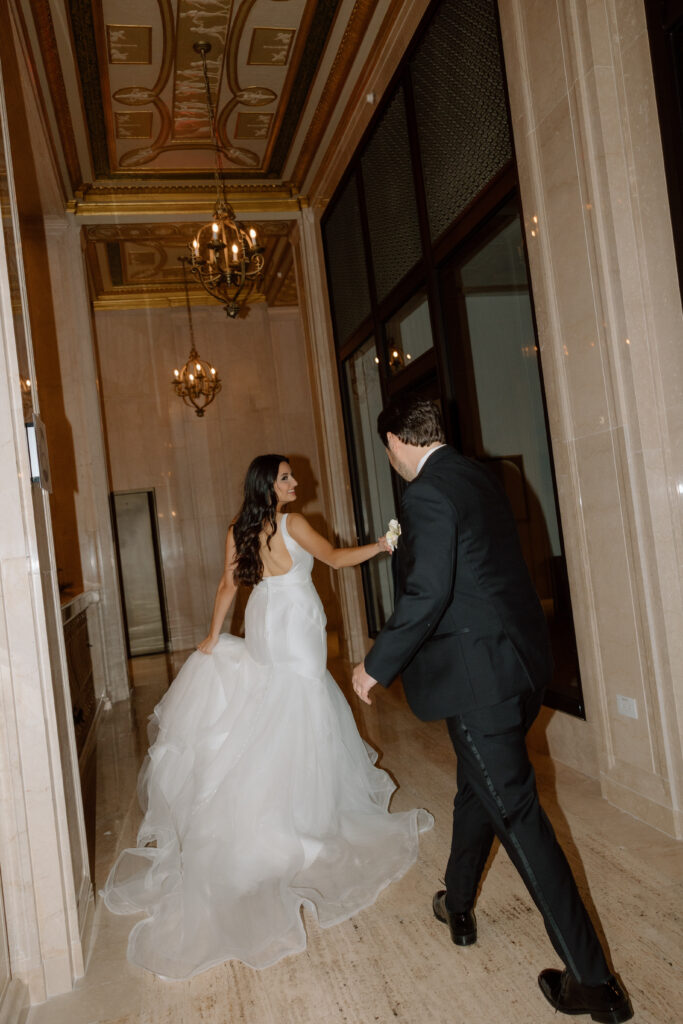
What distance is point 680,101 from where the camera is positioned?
3.02m

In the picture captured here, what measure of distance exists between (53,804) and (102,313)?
31.6ft

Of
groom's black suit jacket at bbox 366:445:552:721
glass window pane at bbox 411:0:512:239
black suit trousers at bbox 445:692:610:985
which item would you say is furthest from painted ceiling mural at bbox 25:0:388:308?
black suit trousers at bbox 445:692:610:985

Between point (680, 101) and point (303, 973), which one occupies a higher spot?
point (680, 101)

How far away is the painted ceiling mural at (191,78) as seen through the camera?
18.0 feet

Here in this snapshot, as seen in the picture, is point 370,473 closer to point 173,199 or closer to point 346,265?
point 346,265

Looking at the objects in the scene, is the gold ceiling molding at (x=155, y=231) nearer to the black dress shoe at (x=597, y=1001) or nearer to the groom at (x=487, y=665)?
the groom at (x=487, y=665)

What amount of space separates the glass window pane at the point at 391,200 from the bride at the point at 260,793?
274cm

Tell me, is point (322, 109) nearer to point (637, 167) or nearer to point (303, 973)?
point (637, 167)

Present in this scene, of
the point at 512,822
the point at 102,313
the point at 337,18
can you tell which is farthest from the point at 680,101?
the point at 102,313

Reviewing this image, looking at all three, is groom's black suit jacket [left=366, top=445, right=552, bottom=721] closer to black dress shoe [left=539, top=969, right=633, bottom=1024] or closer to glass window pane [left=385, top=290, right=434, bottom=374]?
black dress shoe [left=539, top=969, right=633, bottom=1024]

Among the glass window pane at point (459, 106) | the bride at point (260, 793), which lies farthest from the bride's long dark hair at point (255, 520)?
the glass window pane at point (459, 106)

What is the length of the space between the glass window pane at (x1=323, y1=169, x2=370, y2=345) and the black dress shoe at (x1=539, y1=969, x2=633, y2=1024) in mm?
5770

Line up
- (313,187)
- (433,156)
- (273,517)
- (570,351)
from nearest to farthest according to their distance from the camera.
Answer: (570,351) < (273,517) < (433,156) < (313,187)

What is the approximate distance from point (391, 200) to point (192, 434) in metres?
5.95
